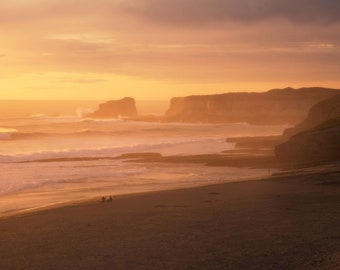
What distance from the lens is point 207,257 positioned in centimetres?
1063

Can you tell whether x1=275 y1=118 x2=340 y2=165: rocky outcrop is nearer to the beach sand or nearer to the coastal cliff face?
the beach sand

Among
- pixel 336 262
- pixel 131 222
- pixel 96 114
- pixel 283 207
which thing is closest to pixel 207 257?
pixel 336 262

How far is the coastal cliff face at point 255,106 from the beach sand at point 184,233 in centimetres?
10223

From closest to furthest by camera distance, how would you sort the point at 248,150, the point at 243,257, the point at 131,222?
the point at 243,257, the point at 131,222, the point at 248,150

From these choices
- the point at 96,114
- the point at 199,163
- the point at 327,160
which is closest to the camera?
the point at 327,160

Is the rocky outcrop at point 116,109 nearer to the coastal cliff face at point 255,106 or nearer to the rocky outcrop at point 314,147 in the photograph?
the coastal cliff face at point 255,106

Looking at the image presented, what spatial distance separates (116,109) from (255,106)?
5705 centimetres

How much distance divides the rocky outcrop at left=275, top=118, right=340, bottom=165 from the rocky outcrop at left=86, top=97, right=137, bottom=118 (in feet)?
435

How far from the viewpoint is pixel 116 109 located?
17025cm

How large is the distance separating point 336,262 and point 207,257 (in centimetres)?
242

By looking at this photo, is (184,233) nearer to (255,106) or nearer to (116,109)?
(255,106)

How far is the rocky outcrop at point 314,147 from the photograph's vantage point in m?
32.5

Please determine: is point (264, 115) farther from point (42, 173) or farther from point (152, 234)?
point (152, 234)

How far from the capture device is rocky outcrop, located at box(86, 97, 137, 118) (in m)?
168
